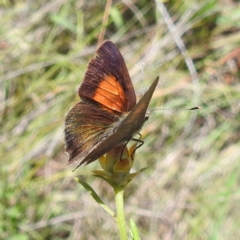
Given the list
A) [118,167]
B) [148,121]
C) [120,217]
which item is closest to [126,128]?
[118,167]

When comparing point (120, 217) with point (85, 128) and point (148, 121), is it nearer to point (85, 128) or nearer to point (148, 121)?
point (85, 128)

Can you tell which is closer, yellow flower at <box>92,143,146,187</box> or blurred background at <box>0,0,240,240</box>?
yellow flower at <box>92,143,146,187</box>

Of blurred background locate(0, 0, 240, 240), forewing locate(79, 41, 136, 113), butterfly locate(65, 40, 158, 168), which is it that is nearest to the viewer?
butterfly locate(65, 40, 158, 168)

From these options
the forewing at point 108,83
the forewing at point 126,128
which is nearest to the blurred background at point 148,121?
the forewing at point 108,83

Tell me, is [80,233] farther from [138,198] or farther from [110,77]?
[110,77]

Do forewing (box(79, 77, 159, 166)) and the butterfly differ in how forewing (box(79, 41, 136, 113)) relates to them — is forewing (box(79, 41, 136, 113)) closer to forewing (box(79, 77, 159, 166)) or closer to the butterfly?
the butterfly

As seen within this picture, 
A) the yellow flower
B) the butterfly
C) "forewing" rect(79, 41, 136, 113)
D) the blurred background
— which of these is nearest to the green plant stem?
the yellow flower

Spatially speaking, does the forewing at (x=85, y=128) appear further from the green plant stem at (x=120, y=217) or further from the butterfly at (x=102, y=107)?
the green plant stem at (x=120, y=217)
